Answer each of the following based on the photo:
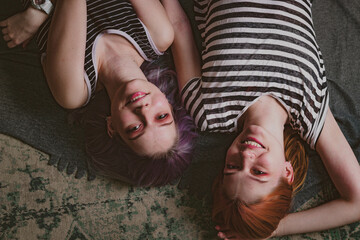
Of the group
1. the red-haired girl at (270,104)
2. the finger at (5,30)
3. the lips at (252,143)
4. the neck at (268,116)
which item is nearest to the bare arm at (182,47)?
the red-haired girl at (270,104)

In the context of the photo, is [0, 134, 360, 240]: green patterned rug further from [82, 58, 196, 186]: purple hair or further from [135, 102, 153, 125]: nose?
[135, 102, 153, 125]: nose

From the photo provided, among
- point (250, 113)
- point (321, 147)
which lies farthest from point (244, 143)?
point (321, 147)

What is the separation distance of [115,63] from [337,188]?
1.05 m

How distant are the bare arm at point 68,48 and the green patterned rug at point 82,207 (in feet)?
1.40

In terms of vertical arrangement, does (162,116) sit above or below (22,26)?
below

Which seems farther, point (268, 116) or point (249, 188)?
point (268, 116)

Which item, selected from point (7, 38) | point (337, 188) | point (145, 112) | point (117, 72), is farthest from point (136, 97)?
point (337, 188)

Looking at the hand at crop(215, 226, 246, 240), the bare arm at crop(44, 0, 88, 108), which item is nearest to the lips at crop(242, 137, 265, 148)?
the hand at crop(215, 226, 246, 240)

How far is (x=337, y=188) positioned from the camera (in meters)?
1.27

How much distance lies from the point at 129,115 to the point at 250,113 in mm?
475

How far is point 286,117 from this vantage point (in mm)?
1248

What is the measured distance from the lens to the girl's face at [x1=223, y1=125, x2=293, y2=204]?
1.07 meters

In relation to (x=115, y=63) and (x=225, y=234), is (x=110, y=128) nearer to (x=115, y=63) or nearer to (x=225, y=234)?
(x=115, y=63)

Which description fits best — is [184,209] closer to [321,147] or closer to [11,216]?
[321,147]
